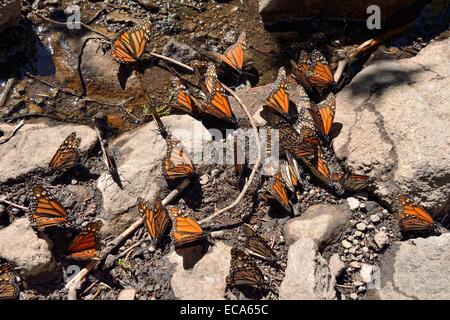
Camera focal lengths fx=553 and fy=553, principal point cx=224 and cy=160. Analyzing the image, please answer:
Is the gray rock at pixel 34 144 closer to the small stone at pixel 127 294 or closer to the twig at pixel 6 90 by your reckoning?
the twig at pixel 6 90

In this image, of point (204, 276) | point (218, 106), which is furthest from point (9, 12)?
point (204, 276)

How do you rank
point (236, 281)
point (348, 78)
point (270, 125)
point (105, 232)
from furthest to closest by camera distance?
1. point (348, 78)
2. point (270, 125)
3. point (105, 232)
4. point (236, 281)

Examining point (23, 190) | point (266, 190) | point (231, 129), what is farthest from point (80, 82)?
point (266, 190)

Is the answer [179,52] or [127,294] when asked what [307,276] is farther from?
[179,52]

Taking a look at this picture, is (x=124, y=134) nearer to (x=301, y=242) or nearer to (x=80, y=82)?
(x=80, y=82)

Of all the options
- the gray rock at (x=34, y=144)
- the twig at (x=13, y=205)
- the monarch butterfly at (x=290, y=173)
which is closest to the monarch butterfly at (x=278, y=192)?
the monarch butterfly at (x=290, y=173)

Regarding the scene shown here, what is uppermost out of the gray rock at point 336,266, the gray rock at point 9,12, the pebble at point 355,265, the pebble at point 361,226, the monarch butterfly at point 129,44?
the gray rock at point 9,12
